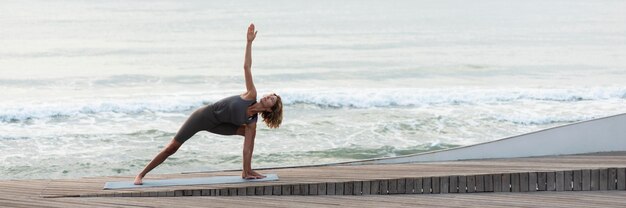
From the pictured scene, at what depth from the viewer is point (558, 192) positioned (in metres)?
5.83

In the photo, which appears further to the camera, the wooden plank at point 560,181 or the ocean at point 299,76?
the ocean at point 299,76

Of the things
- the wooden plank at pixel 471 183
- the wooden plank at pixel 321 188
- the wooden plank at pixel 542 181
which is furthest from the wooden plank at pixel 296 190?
the wooden plank at pixel 542 181

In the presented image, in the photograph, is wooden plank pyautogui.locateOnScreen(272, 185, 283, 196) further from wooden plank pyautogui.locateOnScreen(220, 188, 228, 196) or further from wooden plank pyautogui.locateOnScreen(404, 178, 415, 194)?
wooden plank pyautogui.locateOnScreen(404, 178, 415, 194)

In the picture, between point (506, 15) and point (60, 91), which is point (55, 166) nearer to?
point (60, 91)

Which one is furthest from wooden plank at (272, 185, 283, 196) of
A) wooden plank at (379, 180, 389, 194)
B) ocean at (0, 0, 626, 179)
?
ocean at (0, 0, 626, 179)

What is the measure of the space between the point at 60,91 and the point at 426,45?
42.9 ft

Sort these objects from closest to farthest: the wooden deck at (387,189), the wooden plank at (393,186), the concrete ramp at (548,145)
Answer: the wooden deck at (387,189), the wooden plank at (393,186), the concrete ramp at (548,145)

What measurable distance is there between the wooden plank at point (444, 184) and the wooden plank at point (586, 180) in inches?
30.7

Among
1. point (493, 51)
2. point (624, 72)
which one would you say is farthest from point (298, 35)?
point (624, 72)

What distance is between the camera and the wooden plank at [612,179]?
5.92m

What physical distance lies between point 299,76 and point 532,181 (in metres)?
17.4

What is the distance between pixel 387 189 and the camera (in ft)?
19.1

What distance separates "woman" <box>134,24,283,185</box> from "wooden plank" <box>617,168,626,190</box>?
1.96 meters

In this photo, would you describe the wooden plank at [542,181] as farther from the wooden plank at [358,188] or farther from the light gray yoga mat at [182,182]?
the light gray yoga mat at [182,182]
